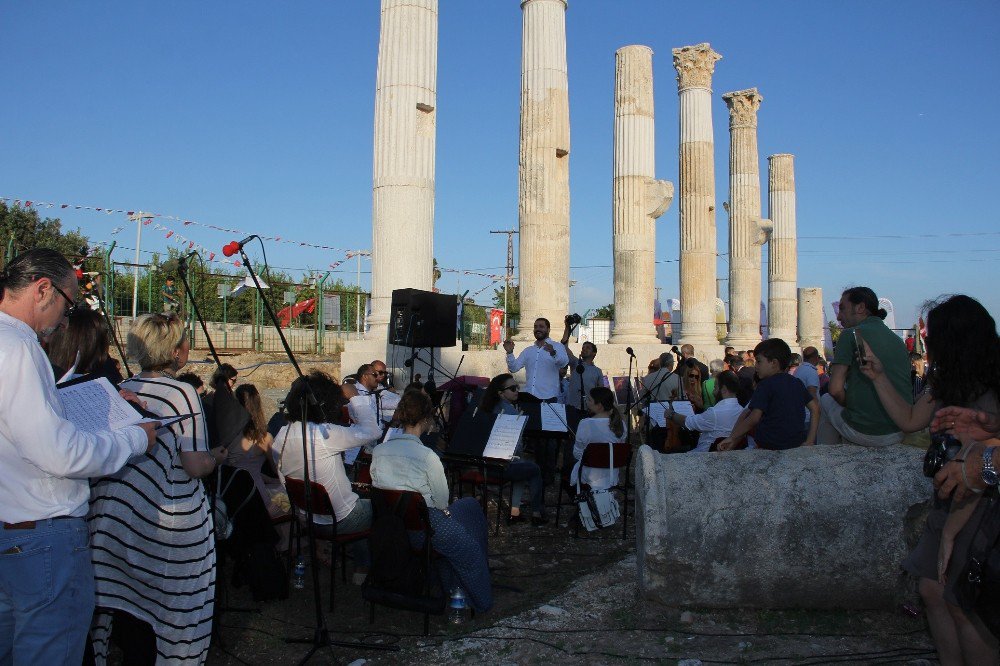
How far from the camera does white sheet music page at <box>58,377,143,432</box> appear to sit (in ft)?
9.84

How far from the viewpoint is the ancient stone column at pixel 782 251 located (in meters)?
28.0

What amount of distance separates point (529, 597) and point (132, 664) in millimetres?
2695

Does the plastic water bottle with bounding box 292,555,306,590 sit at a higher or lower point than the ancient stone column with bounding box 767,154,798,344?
lower

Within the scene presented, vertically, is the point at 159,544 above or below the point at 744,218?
below

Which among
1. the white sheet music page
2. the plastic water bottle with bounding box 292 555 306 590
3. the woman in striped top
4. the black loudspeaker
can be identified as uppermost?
the black loudspeaker

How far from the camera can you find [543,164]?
16516 millimetres

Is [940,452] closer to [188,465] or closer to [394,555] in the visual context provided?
[394,555]

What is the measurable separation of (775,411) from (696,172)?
17.1 meters

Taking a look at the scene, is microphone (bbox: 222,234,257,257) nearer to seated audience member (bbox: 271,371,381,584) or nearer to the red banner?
seated audience member (bbox: 271,371,381,584)

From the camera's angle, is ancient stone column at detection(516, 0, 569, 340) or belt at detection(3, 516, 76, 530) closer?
belt at detection(3, 516, 76, 530)

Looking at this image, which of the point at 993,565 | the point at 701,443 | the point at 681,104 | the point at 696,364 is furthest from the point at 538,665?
the point at 681,104

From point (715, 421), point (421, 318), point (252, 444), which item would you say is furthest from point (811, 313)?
point (252, 444)

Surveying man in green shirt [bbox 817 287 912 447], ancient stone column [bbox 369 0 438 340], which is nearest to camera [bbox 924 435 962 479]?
man in green shirt [bbox 817 287 912 447]

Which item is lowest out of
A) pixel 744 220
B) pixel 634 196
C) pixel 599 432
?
pixel 599 432
